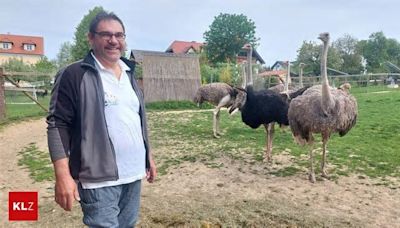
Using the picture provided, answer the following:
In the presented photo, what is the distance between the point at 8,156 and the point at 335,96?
5.24m

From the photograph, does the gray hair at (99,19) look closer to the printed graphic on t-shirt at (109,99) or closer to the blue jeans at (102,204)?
the printed graphic on t-shirt at (109,99)

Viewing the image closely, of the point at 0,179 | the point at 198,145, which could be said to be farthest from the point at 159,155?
the point at 0,179

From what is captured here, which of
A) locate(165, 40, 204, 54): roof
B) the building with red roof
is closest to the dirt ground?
locate(165, 40, 204, 54): roof

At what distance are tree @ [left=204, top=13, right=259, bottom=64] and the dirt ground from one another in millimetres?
33207

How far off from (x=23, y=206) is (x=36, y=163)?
2.19 metres

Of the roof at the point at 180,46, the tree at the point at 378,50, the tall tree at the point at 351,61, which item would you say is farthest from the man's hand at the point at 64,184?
the roof at the point at 180,46

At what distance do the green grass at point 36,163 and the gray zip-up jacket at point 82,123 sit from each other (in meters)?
3.66

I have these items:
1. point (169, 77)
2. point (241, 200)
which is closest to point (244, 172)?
point (241, 200)

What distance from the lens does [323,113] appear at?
16.2 ft

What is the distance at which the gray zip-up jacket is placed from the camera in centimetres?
191

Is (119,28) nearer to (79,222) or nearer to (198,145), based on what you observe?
(79,222)

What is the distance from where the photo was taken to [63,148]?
1889 mm

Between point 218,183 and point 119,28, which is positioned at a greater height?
point 119,28

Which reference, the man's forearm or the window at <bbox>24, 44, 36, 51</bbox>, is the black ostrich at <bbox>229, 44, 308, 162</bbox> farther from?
the window at <bbox>24, 44, 36, 51</bbox>
